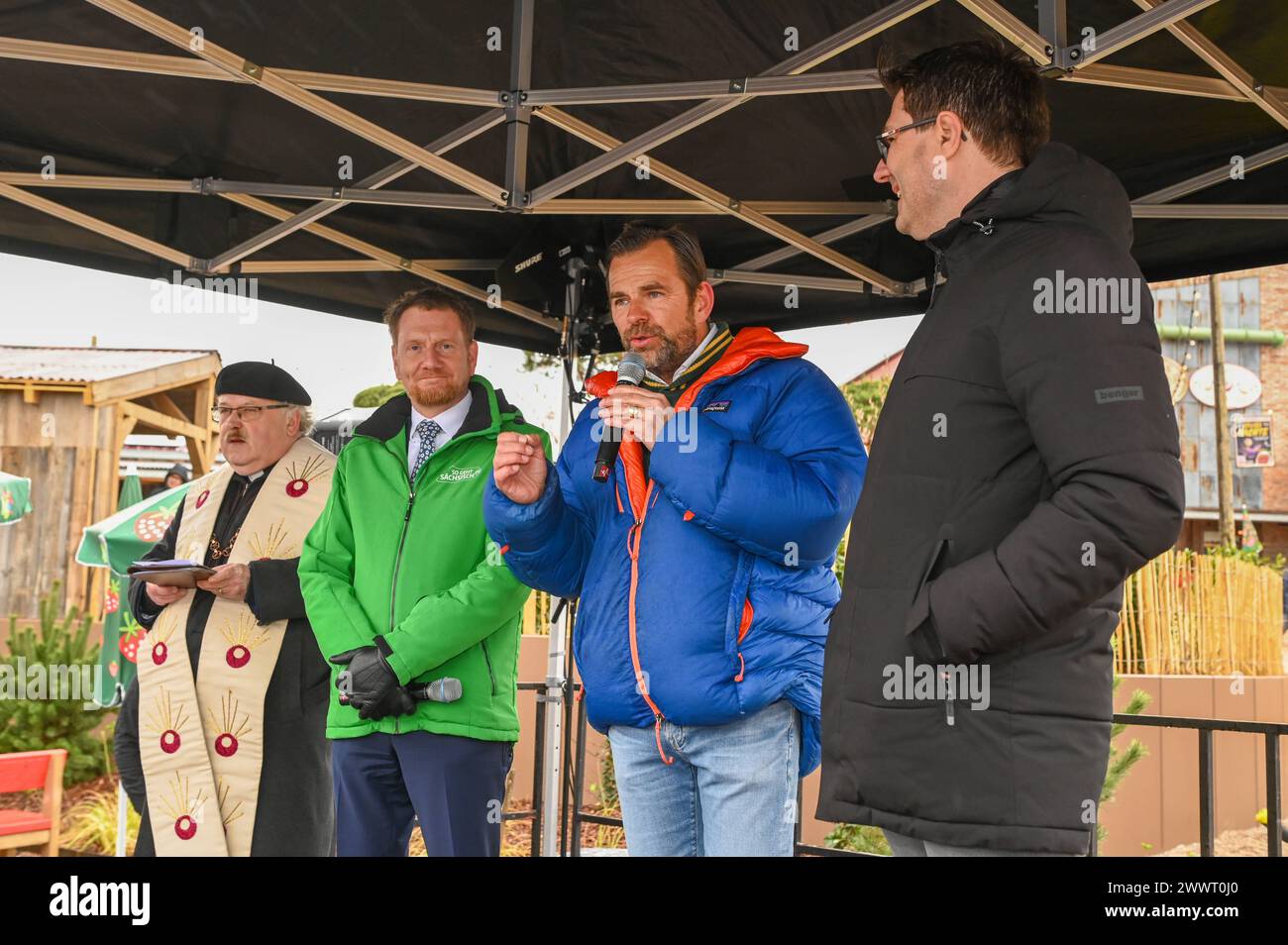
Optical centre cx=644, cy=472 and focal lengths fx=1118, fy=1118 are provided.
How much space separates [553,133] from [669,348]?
142cm

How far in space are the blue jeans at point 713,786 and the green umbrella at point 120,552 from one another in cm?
420

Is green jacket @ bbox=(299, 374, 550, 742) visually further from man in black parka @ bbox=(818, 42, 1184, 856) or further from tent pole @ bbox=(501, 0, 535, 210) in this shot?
man in black parka @ bbox=(818, 42, 1184, 856)

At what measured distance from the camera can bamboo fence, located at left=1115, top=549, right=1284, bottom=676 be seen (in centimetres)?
1002

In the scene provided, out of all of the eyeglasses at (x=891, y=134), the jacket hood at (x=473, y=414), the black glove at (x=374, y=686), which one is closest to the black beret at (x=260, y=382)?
the jacket hood at (x=473, y=414)

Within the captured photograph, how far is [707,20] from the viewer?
2844 mm

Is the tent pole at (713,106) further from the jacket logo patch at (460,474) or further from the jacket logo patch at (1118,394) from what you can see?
the jacket logo patch at (1118,394)

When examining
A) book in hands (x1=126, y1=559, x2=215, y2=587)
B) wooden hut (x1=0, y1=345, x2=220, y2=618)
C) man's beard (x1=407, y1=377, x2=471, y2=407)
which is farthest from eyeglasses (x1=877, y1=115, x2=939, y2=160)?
wooden hut (x1=0, y1=345, x2=220, y2=618)

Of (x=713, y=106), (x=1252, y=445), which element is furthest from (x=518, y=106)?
(x=1252, y=445)

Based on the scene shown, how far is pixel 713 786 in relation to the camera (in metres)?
2.08

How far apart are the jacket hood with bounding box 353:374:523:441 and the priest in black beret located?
39 centimetres

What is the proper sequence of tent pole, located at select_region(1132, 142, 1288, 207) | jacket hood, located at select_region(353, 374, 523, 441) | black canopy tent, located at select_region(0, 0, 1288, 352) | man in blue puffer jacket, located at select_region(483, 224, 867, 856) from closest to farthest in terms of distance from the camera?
man in blue puffer jacket, located at select_region(483, 224, 867, 856)
black canopy tent, located at select_region(0, 0, 1288, 352)
jacket hood, located at select_region(353, 374, 523, 441)
tent pole, located at select_region(1132, 142, 1288, 207)

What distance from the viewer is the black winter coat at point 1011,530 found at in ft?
4.70
